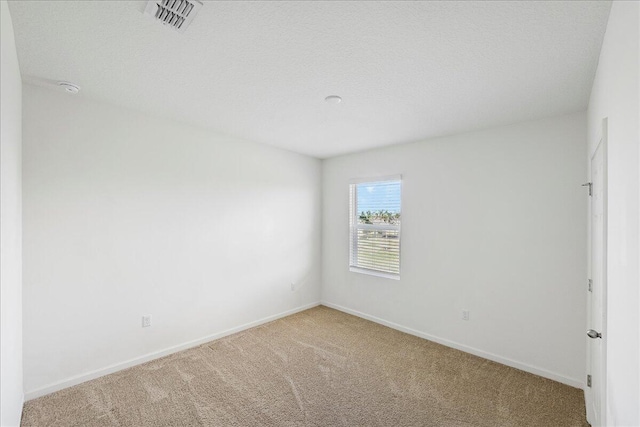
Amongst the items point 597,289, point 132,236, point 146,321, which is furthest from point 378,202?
point 146,321

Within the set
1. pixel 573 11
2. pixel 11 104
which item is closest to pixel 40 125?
pixel 11 104

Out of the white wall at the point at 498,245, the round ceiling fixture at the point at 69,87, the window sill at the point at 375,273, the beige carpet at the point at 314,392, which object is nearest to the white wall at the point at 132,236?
the round ceiling fixture at the point at 69,87

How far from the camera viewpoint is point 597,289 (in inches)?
77.4

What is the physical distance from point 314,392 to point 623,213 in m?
2.36

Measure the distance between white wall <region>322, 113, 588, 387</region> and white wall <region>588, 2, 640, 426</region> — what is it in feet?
4.49

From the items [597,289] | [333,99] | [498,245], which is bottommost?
[597,289]

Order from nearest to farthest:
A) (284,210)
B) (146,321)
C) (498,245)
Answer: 1. (146,321)
2. (498,245)
3. (284,210)

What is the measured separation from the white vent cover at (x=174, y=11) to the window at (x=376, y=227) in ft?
9.81

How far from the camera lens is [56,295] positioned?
2398mm

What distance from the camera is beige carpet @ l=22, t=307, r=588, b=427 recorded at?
213 centimetres

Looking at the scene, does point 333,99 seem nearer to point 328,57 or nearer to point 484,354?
point 328,57

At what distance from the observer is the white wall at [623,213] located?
985 millimetres

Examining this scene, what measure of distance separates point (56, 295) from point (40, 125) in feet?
4.53

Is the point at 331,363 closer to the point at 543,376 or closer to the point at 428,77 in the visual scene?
the point at 543,376
